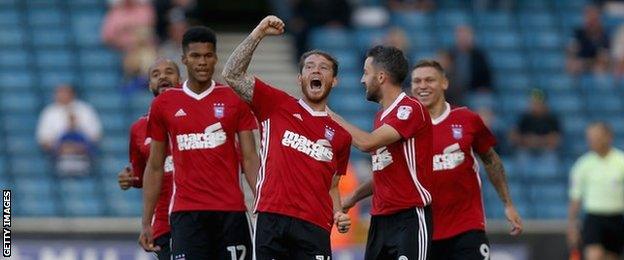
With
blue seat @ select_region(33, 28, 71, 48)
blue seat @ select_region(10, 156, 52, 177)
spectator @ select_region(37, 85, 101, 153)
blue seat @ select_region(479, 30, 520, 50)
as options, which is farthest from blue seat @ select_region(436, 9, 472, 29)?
blue seat @ select_region(10, 156, 52, 177)

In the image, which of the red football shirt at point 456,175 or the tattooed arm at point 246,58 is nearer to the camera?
the tattooed arm at point 246,58

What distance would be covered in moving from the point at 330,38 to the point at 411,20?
144cm

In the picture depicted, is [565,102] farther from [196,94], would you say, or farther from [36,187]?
[196,94]

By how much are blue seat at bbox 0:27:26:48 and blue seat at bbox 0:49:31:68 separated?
4.6 inches

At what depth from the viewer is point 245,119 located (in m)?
12.2

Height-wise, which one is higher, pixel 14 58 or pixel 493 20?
pixel 493 20

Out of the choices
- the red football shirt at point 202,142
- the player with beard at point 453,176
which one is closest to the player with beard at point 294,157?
the red football shirt at point 202,142

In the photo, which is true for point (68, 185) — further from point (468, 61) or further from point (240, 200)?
point (240, 200)

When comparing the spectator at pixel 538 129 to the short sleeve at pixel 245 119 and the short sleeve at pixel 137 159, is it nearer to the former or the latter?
the short sleeve at pixel 137 159

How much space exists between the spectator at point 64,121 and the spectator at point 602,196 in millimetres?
6155

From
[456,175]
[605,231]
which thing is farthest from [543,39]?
[456,175]

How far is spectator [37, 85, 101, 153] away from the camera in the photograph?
69.1 feet

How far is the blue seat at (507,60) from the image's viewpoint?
24.1m

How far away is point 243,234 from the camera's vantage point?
12.2 meters
